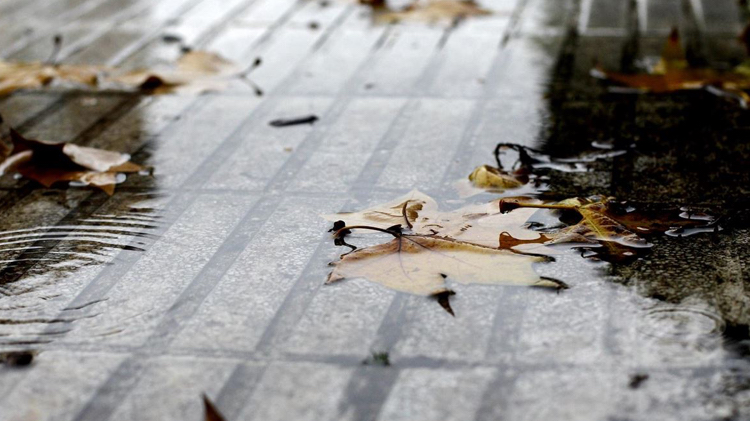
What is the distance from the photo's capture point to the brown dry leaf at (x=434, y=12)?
12.3ft

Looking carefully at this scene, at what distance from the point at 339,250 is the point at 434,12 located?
6.87 feet

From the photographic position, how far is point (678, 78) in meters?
2.93

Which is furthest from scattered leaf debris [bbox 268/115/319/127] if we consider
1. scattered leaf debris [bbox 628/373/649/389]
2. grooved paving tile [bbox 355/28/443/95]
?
scattered leaf debris [bbox 628/373/649/389]

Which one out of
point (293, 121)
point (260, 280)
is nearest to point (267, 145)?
point (293, 121)

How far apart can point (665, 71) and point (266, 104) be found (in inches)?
50.0

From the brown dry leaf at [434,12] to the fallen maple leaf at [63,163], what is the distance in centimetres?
159

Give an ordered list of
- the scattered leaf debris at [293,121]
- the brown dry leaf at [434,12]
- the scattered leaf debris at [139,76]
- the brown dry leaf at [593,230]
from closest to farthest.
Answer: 1. the brown dry leaf at [593,230]
2. the scattered leaf debris at [293,121]
3. the scattered leaf debris at [139,76]
4. the brown dry leaf at [434,12]

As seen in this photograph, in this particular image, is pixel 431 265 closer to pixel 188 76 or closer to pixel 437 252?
pixel 437 252

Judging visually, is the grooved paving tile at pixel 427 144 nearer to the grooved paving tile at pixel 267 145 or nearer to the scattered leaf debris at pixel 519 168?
the scattered leaf debris at pixel 519 168

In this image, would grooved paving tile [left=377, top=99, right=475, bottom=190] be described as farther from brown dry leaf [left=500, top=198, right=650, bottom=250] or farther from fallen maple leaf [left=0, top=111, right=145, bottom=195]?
fallen maple leaf [left=0, top=111, right=145, bottom=195]

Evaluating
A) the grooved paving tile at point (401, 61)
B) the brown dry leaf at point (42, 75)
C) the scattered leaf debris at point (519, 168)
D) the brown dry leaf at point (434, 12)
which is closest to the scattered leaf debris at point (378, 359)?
the scattered leaf debris at point (519, 168)

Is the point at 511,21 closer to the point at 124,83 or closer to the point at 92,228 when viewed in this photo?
the point at 124,83

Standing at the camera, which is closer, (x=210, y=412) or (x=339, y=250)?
(x=210, y=412)

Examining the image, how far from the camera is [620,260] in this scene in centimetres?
182
